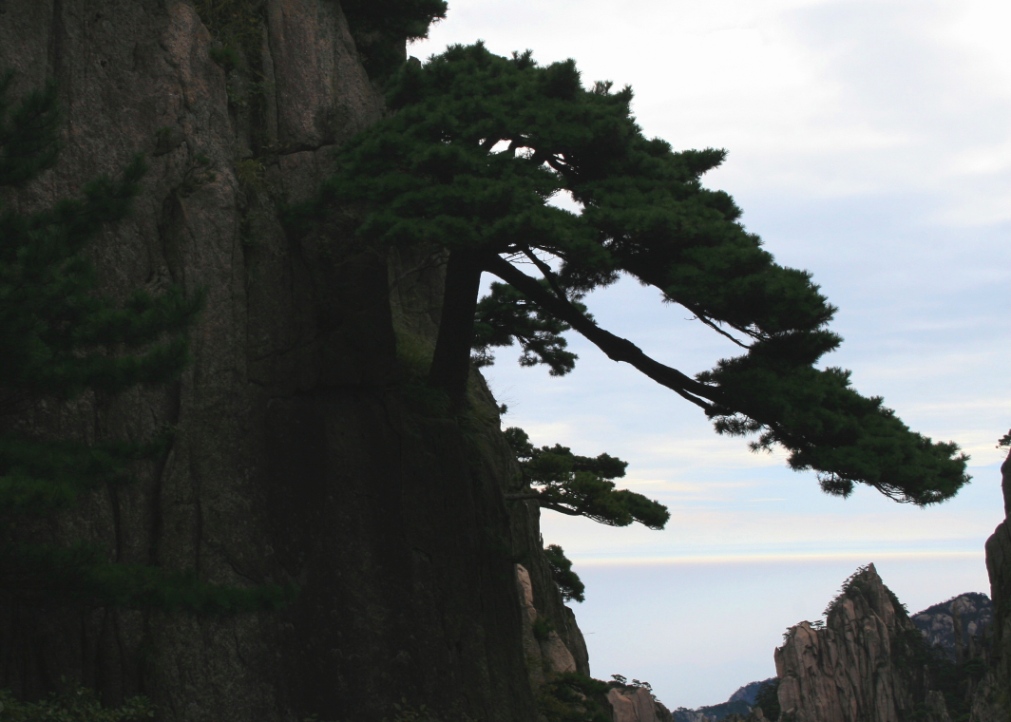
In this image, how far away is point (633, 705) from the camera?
48969 mm

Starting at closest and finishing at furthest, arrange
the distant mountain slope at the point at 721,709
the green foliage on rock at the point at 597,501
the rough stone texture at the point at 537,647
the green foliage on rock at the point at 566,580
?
the green foliage on rock at the point at 597,501 < the rough stone texture at the point at 537,647 < the green foliage on rock at the point at 566,580 < the distant mountain slope at the point at 721,709

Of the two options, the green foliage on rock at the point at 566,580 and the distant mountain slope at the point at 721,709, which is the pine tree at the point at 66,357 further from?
A: the distant mountain slope at the point at 721,709

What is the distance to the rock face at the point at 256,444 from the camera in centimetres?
1055

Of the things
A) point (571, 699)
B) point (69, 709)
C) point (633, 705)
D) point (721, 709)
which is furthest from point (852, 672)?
point (721, 709)

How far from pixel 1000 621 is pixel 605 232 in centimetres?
4427

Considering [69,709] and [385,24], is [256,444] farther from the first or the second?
[385,24]

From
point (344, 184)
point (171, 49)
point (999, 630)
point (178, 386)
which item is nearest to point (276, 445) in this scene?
point (178, 386)

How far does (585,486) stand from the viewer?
12914 mm

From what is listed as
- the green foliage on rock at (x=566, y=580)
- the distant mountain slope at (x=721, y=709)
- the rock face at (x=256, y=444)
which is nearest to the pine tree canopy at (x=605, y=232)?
the rock face at (x=256, y=444)

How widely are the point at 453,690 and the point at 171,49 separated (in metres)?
8.24

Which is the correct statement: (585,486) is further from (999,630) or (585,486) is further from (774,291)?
(999,630)

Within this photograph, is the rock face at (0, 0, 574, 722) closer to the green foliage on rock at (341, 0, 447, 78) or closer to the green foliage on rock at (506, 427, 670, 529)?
the green foliage on rock at (506, 427, 670, 529)

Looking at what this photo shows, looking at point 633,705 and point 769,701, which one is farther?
point 769,701

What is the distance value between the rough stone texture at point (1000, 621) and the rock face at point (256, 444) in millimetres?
39441
